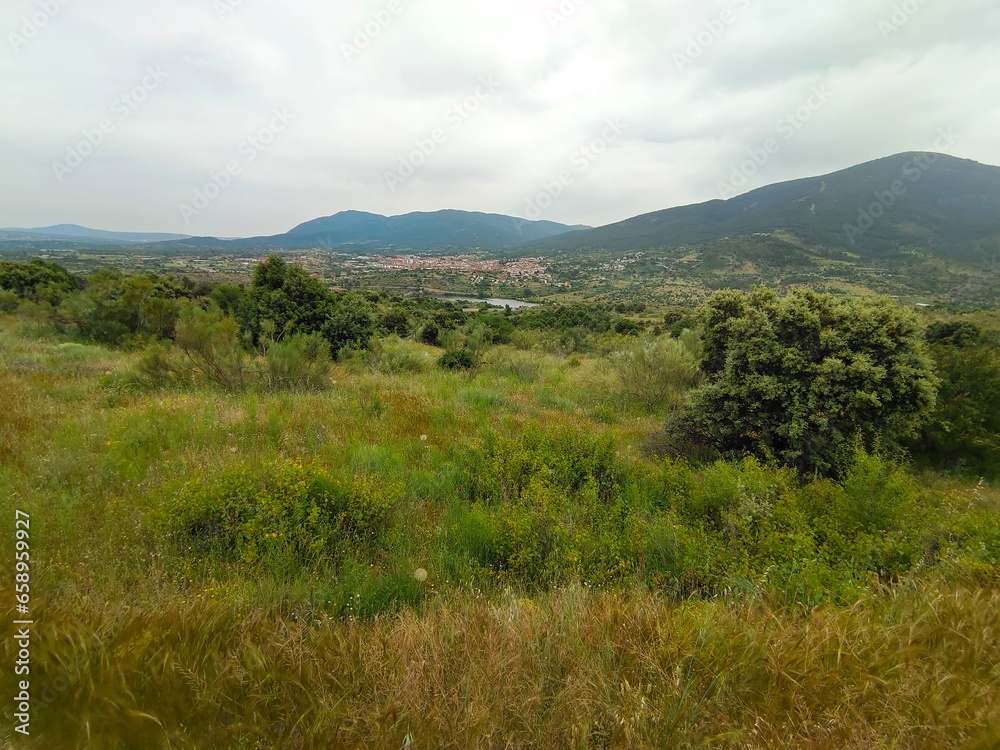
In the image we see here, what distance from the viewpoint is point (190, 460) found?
435 centimetres

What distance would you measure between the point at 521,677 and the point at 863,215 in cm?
16753

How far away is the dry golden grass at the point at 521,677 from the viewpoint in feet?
5.53

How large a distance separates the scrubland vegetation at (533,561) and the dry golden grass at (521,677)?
1 cm

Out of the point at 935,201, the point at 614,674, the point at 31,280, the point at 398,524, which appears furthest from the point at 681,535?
the point at 935,201

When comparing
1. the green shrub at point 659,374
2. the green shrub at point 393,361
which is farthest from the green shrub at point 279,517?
the green shrub at point 393,361

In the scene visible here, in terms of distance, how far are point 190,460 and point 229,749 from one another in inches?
141

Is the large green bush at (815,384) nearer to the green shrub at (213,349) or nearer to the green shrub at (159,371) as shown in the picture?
the green shrub at (213,349)

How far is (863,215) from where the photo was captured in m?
120

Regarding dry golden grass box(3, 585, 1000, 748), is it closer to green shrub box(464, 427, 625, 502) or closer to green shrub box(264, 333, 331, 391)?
green shrub box(464, 427, 625, 502)

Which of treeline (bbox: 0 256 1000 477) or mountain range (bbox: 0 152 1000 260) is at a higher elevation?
mountain range (bbox: 0 152 1000 260)

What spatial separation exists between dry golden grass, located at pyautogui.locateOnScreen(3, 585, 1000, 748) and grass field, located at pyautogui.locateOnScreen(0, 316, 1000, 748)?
1cm

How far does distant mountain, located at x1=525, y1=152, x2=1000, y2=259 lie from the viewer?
344 feet

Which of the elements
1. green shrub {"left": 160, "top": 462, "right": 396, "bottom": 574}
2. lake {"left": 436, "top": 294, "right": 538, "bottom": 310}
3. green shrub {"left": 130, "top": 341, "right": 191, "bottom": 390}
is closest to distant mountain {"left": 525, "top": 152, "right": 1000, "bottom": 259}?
lake {"left": 436, "top": 294, "right": 538, "bottom": 310}

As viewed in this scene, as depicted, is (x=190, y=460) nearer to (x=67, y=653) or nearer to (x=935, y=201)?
(x=67, y=653)
